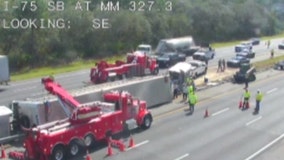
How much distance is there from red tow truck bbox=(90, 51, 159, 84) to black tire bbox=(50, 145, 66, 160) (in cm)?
1805

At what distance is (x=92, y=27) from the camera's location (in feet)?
204

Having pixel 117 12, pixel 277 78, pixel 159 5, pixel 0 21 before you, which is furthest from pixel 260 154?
pixel 159 5

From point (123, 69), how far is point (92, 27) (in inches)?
914

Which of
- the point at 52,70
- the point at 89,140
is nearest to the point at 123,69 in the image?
the point at 52,70

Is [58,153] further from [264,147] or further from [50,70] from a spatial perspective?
[50,70]

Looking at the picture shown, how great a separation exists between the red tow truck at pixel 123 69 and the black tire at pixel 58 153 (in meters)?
18.0

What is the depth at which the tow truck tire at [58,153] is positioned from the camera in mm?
19984

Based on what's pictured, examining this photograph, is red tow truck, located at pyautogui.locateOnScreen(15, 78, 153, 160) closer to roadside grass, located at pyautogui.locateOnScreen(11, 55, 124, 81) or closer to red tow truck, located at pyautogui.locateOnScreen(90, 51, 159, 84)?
red tow truck, located at pyautogui.locateOnScreen(90, 51, 159, 84)

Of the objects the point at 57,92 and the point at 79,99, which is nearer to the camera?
the point at 57,92

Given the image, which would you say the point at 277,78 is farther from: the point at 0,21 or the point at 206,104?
the point at 0,21

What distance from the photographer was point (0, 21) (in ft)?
171

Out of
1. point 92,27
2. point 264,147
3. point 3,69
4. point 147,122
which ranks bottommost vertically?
point 264,147

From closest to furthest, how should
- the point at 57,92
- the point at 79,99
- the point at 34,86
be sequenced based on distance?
the point at 57,92, the point at 79,99, the point at 34,86

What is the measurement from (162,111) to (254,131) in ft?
21.2
